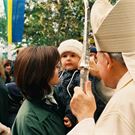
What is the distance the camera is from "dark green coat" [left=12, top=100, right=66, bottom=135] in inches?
114

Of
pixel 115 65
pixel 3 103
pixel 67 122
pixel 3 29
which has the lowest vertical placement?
pixel 3 29

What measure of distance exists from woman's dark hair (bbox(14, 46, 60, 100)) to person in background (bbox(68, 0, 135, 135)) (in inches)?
25.4

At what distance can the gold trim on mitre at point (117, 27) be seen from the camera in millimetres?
2264

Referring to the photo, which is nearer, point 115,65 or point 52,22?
point 115,65

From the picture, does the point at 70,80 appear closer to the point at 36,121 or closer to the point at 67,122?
the point at 67,122

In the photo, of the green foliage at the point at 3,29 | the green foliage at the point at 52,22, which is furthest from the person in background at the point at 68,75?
the green foliage at the point at 3,29

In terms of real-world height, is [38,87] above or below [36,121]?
above

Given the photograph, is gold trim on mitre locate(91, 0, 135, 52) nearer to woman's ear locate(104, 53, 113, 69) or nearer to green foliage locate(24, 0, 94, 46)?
woman's ear locate(104, 53, 113, 69)

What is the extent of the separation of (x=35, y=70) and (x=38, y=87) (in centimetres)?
12

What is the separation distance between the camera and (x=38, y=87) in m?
3.08

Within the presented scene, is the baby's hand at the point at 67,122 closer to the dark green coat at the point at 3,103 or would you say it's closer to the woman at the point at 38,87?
the woman at the point at 38,87

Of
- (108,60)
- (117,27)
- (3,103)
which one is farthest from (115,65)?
(3,103)

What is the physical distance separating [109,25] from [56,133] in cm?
100

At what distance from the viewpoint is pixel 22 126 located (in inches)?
114
